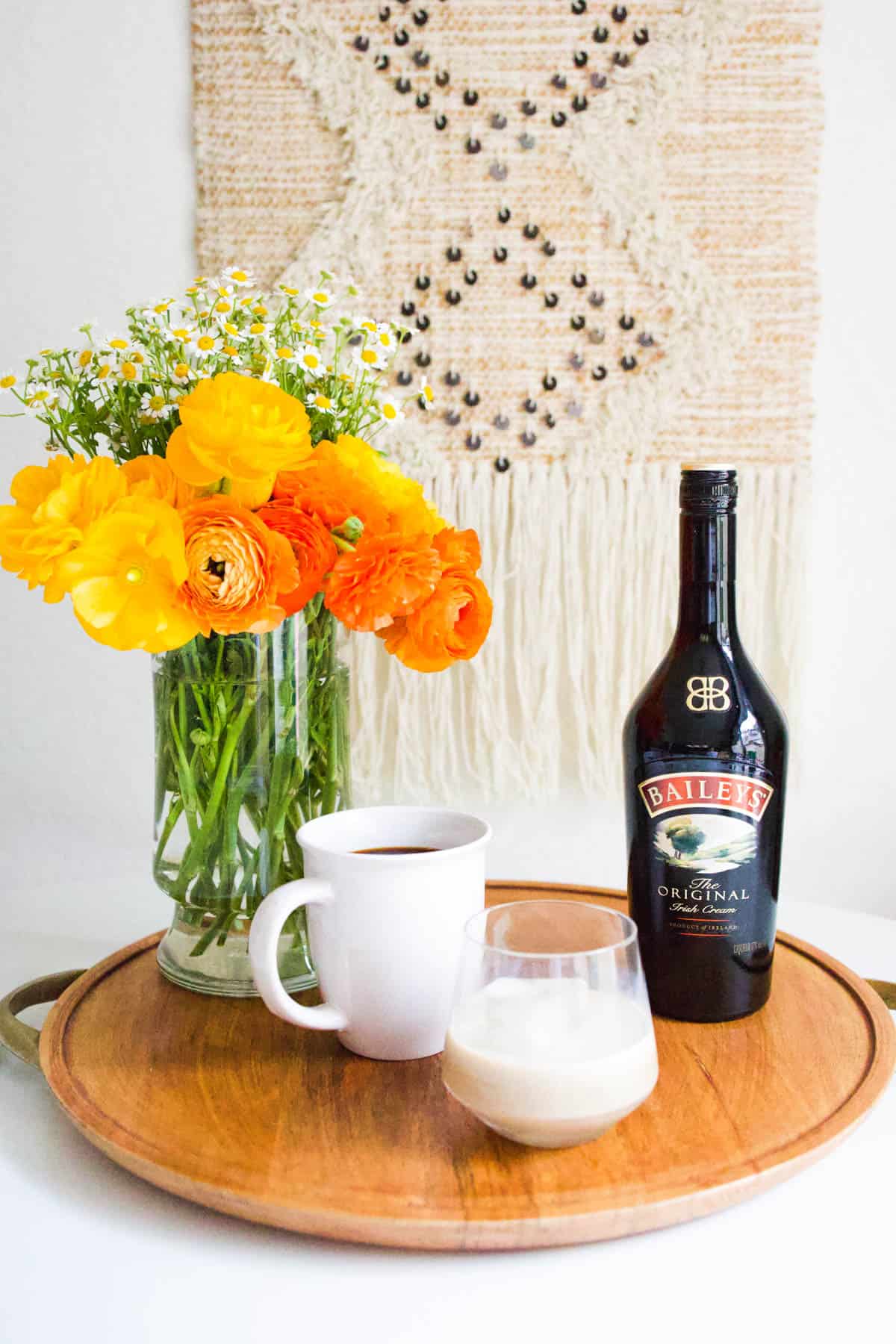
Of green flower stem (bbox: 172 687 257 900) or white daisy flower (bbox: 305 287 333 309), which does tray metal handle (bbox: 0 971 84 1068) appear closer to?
green flower stem (bbox: 172 687 257 900)

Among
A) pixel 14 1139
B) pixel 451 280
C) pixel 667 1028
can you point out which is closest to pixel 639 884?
pixel 667 1028

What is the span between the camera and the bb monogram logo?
2.19ft

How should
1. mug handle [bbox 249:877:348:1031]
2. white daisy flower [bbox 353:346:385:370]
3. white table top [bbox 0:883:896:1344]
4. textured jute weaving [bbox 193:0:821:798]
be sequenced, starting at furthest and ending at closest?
textured jute weaving [bbox 193:0:821:798]
white daisy flower [bbox 353:346:385:370]
mug handle [bbox 249:877:348:1031]
white table top [bbox 0:883:896:1344]

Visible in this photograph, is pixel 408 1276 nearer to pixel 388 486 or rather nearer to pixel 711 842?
pixel 711 842

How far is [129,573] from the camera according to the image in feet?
1.99

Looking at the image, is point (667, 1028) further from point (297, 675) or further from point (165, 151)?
point (165, 151)

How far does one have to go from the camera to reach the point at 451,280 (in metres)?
1.19

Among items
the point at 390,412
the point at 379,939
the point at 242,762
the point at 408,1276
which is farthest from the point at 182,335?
the point at 408,1276

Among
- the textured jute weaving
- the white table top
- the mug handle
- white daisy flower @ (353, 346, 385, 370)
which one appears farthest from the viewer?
the textured jute weaving

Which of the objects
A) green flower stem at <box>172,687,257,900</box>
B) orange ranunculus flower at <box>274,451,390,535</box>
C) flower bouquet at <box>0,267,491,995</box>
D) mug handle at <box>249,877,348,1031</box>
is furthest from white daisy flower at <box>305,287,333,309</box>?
mug handle at <box>249,877,348,1031</box>

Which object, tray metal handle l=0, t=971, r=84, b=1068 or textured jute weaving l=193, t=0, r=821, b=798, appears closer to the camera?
tray metal handle l=0, t=971, r=84, b=1068

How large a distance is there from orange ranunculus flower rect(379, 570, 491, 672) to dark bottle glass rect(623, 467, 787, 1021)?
0.36ft

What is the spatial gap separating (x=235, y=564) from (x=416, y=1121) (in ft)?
0.96

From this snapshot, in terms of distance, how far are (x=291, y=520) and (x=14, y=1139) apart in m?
0.36
